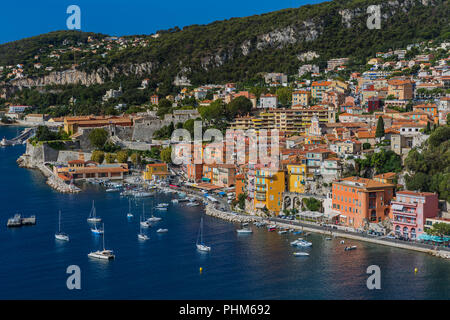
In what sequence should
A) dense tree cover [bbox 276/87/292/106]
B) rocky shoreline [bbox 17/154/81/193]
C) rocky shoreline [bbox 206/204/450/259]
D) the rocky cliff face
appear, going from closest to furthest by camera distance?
rocky shoreline [bbox 206/204/450/259] < rocky shoreline [bbox 17/154/81/193] < dense tree cover [bbox 276/87/292/106] < the rocky cliff face

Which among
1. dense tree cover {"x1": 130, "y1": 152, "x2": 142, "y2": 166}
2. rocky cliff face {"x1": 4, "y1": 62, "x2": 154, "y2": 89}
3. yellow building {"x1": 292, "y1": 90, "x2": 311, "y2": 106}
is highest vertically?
rocky cliff face {"x1": 4, "y1": 62, "x2": 154, "y2": 89}

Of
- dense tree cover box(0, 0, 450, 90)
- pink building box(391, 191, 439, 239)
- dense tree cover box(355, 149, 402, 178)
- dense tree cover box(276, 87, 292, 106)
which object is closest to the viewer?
pink building box(391, 191, 439, 239)

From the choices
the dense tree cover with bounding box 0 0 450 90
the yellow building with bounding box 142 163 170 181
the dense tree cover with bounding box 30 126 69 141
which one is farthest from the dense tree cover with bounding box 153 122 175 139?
the dense tree cover with bounding box 0 0 450 90

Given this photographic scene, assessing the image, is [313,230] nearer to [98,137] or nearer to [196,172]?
[196,172]

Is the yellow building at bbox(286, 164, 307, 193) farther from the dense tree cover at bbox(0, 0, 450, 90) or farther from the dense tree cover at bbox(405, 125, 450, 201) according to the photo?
the dense tree cover at bbox(0, 0, 450, 90)

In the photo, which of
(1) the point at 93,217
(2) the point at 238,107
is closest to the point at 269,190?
(1) the point at 93,217
